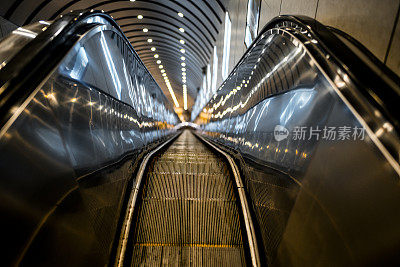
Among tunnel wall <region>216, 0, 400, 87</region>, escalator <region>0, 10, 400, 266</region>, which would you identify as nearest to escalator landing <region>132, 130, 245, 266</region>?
escalator <region>0, 10, 400, 266</region>

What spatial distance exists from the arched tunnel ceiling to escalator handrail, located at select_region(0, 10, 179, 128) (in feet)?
34.1

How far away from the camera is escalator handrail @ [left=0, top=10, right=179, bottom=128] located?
1.21m

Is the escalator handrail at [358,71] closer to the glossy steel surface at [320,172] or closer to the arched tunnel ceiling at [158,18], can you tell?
the glossy steel surface at [320,172]

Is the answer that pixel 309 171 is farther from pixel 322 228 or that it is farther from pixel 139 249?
pixel 139 249

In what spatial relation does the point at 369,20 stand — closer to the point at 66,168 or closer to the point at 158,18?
the point at 66,168

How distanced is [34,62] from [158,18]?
57.5 feet

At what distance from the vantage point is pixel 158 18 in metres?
16.8

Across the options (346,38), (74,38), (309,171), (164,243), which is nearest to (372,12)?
(346,38)

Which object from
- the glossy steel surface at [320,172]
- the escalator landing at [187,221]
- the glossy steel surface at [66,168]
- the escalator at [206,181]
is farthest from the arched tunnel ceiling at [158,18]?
the glossy steel surface at [320,172]

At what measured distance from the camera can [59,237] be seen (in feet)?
4.42

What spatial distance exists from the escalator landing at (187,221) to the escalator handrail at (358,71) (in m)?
1.78

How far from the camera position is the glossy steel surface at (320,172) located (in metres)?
0.97

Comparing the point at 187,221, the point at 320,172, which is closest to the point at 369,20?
the point at 320,172

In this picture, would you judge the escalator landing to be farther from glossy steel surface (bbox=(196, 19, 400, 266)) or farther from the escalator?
glossy steel surface (bbox=(196, 19, 400, 266))
